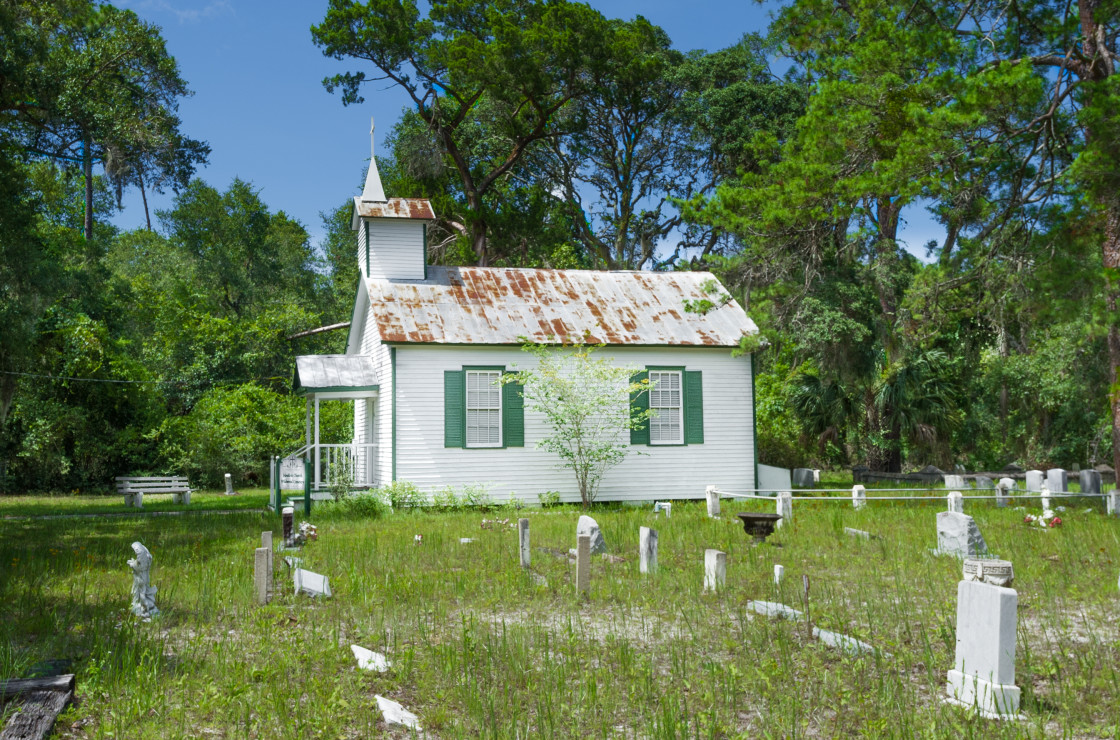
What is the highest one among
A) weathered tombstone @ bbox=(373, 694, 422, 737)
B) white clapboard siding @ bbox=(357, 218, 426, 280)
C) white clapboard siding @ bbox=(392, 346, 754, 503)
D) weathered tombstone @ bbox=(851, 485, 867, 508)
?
white clapboard siding @ bbox=(357, 218, 426, 280)

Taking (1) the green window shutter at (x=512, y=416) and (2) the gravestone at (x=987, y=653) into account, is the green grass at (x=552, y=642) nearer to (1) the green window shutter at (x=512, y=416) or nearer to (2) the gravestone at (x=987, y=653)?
(2) the gravestone at (x=987, y=653)

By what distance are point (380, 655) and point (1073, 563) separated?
8.49 meters

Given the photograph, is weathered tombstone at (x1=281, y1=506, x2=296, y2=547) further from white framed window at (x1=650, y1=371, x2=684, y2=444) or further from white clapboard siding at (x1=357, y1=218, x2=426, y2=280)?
white framed window at (x1=650, y1=371, x2=684, y2=444)

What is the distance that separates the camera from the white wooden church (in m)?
19.1

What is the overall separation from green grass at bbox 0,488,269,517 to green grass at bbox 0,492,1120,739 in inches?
318

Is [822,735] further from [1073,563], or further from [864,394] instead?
[864,394]

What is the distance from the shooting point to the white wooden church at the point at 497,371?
19062mm

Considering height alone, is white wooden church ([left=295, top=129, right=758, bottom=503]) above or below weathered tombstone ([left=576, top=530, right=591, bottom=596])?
above

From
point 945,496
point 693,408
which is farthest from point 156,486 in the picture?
point 945,496

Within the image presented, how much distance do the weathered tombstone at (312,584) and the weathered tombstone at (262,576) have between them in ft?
1.39

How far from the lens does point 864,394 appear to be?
25.6m

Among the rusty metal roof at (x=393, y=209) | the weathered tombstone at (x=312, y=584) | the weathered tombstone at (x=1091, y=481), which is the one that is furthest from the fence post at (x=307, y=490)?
the weathered tombstone at (x=1091, y=481)

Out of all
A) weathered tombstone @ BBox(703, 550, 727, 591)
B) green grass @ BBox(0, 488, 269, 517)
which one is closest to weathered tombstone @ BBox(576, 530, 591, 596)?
weathered tombstone @ BBox(703, 550, 727, 591)

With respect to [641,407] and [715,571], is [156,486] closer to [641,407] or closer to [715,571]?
[641,407]
